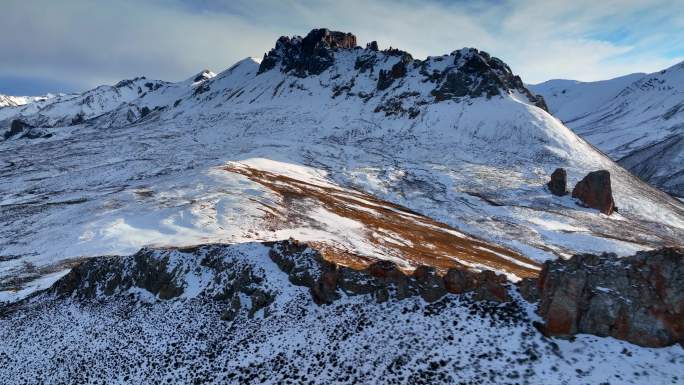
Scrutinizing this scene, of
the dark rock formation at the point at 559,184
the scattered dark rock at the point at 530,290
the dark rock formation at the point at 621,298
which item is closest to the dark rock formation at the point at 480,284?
the scattered dark rock at the point at 530,290

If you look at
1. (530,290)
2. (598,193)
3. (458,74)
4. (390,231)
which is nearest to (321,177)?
(390,231)

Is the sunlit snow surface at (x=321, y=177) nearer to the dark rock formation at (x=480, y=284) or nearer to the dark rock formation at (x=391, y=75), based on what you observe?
the dark rock formation at (x=391, y=75)

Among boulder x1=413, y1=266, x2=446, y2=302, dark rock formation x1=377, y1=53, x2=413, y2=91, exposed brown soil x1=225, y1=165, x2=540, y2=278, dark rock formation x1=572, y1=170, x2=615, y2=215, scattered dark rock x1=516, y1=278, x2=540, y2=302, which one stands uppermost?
dark rock formation x1=377, y1=53, x2=413, y2=91

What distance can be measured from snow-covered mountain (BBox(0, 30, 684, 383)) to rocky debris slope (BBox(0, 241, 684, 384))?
0.17 meters

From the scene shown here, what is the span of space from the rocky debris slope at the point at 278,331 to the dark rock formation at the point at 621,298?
2.14 ft

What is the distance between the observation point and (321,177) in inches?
3812

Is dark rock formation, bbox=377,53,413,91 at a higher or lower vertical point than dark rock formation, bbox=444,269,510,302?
higher

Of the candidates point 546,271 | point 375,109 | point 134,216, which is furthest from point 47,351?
point 375,109

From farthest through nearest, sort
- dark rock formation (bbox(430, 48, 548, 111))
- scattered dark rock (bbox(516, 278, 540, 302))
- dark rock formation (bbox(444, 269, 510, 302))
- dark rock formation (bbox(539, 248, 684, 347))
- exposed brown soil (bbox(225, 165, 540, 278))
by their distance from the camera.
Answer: dark rock formation (bbox(430, 48, 548, 111))
exposed brown soil (bbox(225, 165, 540, 278))
dark rock formation (bbox(444, 269, 510, 302))
scattered dark rock (bbox(516, 278, 540, 302))
dark rock formation (bbox(539, 248, 684, 347))

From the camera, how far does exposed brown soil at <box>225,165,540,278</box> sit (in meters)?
46.4

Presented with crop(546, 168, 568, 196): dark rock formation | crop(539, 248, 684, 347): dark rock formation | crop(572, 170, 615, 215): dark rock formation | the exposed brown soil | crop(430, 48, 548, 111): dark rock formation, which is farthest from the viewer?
crop(430, 48, 548, 111): dark rock formation

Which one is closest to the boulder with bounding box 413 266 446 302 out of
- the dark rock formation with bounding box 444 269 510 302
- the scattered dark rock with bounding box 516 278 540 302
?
the dark rock formation with bounding box 444 269 510 302

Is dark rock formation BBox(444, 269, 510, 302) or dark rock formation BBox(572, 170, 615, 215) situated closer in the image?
dark rock formation BBox(444, 269, 510, 302)

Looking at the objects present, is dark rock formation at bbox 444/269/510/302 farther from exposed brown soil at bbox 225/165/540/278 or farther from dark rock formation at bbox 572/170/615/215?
dark rock formation at bbox 572/170/615/215
